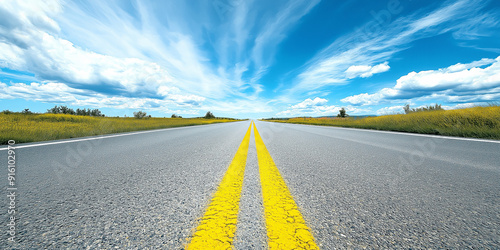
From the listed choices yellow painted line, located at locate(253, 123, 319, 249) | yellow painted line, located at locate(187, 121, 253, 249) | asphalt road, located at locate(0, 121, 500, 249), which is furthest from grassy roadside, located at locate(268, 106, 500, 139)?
yellow painted line, located at locate(187, 121, 253, 249)

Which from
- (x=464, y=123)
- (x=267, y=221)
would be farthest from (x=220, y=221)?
(x=464, y=123)

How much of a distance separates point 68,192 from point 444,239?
8.09 feet

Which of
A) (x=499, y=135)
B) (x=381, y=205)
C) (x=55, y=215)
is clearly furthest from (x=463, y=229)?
(x=499, y=135)

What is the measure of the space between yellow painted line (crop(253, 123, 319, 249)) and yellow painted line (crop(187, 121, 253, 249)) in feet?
0.64

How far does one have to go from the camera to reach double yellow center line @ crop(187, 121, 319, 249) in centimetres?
82

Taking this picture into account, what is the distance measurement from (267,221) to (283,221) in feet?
0.30

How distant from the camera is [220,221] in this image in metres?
0.99

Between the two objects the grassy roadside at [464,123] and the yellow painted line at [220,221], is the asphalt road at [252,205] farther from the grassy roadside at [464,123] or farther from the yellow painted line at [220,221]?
the grassy roadside at [464,123]

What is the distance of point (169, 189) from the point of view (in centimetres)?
152

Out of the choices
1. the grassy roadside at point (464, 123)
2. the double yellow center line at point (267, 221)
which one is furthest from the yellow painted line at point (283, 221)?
the grassy roadside at point (464, 123)

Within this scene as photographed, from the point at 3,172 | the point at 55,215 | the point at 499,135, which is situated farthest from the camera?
the point at 499,135

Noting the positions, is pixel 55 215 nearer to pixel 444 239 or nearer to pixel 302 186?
pixel 302 186

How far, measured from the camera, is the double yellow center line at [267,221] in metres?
0.82

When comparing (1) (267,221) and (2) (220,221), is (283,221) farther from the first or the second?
(2) (220,221)
